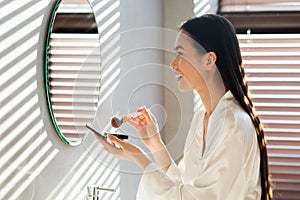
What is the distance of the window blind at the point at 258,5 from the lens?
8.48 ft

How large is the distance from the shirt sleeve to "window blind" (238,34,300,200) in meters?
1.01

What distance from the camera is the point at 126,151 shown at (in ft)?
5.51

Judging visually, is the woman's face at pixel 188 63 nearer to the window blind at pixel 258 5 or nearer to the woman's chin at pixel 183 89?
the woman's chin at pixel 183 89

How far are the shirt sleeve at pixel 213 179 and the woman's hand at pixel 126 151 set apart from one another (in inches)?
1.0

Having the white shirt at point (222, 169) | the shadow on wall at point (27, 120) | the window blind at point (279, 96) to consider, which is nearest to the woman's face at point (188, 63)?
the white shirt at point (222, 169)

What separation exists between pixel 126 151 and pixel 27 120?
1.06ft

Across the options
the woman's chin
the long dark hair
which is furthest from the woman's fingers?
the long dark hair

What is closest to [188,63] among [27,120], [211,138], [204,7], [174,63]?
[174,63]

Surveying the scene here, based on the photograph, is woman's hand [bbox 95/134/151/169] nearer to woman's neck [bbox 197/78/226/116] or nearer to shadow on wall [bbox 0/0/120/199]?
shadow on wall [bbox 0/0/120/199]

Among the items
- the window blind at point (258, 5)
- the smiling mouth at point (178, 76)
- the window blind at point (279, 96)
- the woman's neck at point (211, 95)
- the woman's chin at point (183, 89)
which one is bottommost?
the window blind at point (279, 96)

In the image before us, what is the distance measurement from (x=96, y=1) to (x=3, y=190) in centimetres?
78

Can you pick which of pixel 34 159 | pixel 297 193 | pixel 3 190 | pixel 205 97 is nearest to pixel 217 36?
pixel 205 97

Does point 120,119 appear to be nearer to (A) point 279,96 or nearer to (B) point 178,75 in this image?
(B) point 178,75

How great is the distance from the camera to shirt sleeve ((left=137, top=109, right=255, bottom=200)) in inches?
64.5
